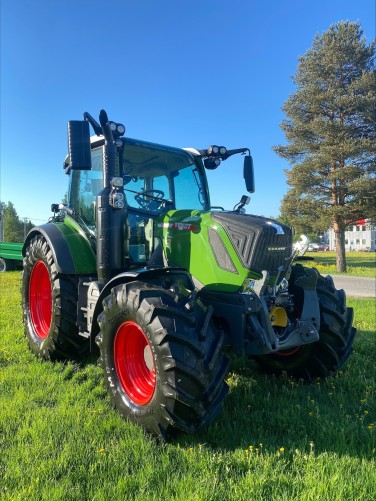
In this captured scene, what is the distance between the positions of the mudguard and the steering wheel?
807 mm

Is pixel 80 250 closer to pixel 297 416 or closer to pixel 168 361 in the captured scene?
pixel 168 361

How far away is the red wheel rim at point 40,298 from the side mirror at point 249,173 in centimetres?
276

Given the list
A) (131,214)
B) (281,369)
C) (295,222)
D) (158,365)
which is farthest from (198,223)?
(295,222)

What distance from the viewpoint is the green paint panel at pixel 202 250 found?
3.51 metres

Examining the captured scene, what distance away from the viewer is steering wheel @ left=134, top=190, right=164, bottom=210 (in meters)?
4.45

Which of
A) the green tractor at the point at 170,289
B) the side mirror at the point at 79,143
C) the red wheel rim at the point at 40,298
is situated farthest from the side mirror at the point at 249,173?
the red wheel rim at the point at 40,298

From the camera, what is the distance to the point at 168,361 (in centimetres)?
280

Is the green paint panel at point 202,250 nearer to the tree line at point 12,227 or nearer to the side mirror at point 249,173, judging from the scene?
the side mirror at point 249,173

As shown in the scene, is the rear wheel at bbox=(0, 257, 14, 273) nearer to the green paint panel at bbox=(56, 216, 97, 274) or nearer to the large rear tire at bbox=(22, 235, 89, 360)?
the large rear tire at bbox=(22, 235, 89, 360)

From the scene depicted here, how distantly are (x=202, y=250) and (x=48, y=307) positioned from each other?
8.57ft

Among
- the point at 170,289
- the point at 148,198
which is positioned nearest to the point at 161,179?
the point at 148,198

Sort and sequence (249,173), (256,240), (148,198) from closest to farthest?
(256,240), (148,198), (249,173)

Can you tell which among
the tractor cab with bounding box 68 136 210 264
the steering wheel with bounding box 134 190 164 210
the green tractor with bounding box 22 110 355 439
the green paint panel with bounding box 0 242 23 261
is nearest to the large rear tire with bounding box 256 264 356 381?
the green tractor with bounding box 22 110 355 439

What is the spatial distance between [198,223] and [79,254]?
1.58 meters
